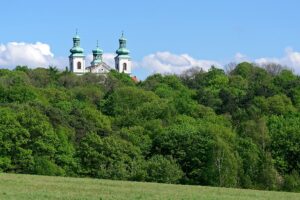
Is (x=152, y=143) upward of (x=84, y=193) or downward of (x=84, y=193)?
upward

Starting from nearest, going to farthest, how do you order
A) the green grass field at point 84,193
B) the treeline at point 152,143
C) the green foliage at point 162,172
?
1. the green grass field at point 84,193
2. the green foliage at point 162,172
3. the treeline at point 152,143

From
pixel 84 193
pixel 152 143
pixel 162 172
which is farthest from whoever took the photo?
pixel 152 143

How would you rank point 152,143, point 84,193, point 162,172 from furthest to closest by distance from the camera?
point 152,143 → point 162,172 → point 84,193

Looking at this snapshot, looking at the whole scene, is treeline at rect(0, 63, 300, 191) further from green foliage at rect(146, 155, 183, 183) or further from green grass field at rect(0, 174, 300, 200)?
green grass field at rect(0, 174, 300, 200)

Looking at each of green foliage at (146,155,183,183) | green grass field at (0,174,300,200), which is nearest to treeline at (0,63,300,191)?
green foliage at (146,155,183,183)

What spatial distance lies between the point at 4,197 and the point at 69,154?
40744 millimetres

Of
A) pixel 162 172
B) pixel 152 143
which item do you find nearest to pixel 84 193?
pixel 162 172

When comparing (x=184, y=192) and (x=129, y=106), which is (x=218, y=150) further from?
(x=129, y=106)

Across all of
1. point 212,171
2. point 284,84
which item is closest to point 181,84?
point 284,84

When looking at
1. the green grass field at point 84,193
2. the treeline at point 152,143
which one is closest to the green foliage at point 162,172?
the treeline at point 152,143

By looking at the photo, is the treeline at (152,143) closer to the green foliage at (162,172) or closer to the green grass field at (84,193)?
the green foliage at (162,172)

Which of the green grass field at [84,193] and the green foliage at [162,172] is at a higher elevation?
the green foliage at [162,172]

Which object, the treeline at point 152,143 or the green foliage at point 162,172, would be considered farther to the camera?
the treeline at point 152,143

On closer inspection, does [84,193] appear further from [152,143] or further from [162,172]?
[152,143]
